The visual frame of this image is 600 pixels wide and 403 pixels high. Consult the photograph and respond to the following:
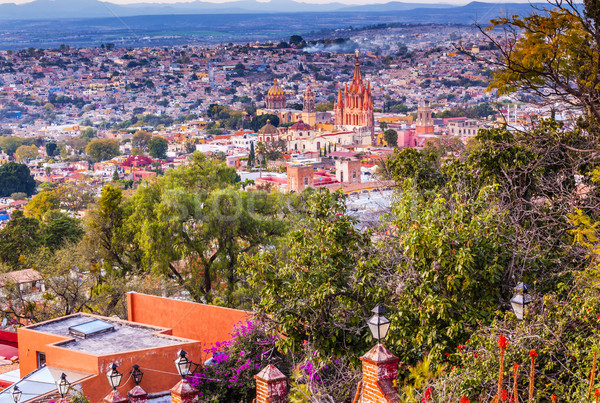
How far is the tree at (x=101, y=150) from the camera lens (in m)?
62.2

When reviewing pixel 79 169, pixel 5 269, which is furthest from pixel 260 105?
pixel 5 269

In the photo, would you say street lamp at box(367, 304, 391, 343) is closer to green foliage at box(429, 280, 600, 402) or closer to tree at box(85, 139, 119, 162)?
green foliage at box(429, 280, 600, 402)

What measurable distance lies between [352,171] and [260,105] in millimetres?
59743

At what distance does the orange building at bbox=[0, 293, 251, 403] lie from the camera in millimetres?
6039

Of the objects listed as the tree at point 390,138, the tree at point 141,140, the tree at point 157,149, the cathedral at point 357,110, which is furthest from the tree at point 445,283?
the tree at point 141,140

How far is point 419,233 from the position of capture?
468cm

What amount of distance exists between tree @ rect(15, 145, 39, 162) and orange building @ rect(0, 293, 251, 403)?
5865 cm

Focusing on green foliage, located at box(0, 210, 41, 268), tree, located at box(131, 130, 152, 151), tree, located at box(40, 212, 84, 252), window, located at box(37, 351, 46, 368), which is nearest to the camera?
window, located at box(37, 351, 46, 368)

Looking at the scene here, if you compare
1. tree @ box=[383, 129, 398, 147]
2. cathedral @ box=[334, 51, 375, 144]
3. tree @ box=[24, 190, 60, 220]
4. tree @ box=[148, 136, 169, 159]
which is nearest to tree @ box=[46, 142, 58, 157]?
tree @ box=[148, 136, 169, 159]

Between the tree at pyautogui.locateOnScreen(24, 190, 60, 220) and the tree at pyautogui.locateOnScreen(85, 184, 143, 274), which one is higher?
the tree at pyautogui.locateOnScreen(85, 184, 143, 274)

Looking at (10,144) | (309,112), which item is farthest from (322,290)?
(309,112)

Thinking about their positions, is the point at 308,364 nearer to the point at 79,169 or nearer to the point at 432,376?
the point at 432,376

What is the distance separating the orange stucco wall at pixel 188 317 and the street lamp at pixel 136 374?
41.9 inches

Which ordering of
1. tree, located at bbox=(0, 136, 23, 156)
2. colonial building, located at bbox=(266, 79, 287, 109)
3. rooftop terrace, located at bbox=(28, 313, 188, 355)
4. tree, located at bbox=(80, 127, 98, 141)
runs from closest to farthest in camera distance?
1. rooftop terrace, located at bbox=(28, 313, 188, 355)
2. tree, located at bbox=(0, 136, 23, 156)
3. tree, located at bbox=(80, 127, 98, 141)
4. colonial building, located at bbox=(266, 79, 287, 109)
